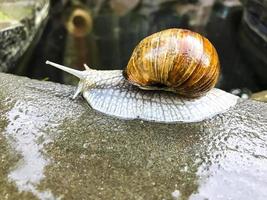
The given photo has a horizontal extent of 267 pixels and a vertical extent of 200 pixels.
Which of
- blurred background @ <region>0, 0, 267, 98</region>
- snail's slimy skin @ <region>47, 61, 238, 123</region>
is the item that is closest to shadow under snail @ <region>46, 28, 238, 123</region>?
snail's slimy skin @ <region>47, 61, 238, 123</region>

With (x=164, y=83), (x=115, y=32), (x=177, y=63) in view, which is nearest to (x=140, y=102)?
(x=164, y=83)

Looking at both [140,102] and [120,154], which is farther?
[140,102]

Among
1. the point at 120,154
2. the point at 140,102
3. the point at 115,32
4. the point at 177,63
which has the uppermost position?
the point at 177,63

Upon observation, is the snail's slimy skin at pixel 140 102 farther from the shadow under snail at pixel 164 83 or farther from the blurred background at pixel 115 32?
the blurred background at pixel 115 32

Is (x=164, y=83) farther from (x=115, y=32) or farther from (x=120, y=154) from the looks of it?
(x=115, y=32)

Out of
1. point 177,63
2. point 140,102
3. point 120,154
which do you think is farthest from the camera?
point 140,102

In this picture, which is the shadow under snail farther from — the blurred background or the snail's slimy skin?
the blurred background
